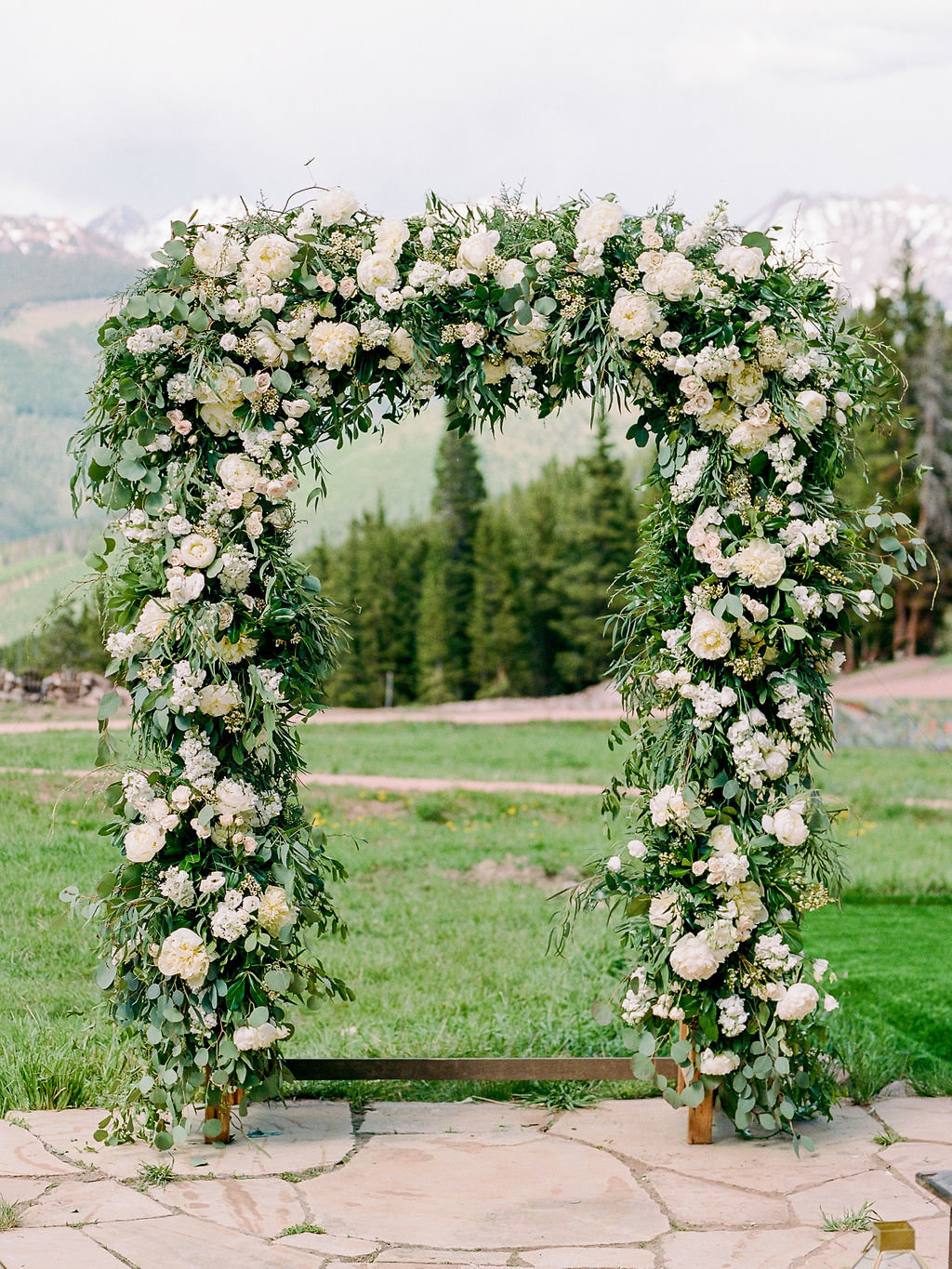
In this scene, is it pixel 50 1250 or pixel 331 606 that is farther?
pixel 331 606

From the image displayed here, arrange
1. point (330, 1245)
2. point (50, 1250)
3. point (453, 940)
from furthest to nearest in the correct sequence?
Result: 1. point (453, 940)
2. point (330, 1245)
3. point (50, 1250)

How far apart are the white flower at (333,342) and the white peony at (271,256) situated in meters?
0.17

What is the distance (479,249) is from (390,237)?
0.78ft

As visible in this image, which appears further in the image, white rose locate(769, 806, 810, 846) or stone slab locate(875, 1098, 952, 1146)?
stone slab locate(875, 1098, 952, 1146)

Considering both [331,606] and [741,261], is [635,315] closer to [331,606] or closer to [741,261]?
[741,261]

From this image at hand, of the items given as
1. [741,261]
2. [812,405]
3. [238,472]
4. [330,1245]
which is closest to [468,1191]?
[330,1245]

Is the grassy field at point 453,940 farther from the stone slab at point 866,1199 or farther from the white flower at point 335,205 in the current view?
the white flower at point 335,205

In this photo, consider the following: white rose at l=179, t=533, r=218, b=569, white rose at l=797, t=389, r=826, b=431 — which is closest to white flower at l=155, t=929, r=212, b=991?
white rose at l=179, t=533, r=218, b=569

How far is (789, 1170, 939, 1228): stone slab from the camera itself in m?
2.68

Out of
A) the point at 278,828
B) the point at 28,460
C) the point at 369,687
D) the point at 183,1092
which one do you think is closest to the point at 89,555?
the point at 278,828

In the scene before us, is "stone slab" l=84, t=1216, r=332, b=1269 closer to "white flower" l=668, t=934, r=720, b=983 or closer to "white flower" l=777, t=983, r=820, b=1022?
"white flower" l=668, t=934, r=720, b=983

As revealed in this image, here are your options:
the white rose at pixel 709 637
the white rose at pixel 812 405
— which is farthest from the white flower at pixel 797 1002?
the white rose at pixel 812 405

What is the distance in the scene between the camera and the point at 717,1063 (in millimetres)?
3062

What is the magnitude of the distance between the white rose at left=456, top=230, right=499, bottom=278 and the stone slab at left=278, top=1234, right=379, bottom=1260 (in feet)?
→ 7.89
